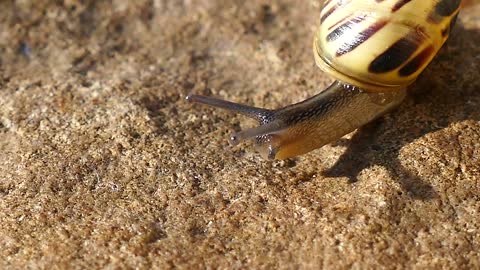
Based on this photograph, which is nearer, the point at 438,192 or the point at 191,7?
the point at 438,192

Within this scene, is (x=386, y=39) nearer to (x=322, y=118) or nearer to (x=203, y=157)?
(x=322, y=118)

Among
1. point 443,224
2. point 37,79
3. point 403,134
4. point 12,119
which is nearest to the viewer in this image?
point 443,224

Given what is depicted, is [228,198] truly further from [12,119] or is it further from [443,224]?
[12,119]

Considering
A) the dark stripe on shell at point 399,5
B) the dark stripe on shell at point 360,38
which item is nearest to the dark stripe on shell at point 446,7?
the dark stripe on shell at point 399,5

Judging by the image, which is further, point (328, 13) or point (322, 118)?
point (328, 13)

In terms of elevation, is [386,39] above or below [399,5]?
below

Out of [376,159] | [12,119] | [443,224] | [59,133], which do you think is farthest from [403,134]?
[12,119]

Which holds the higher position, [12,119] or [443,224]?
[12,119]

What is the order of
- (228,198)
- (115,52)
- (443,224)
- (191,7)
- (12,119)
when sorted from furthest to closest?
(191,7) → (115,52) → (12,119) → (228,198) → (443,224)

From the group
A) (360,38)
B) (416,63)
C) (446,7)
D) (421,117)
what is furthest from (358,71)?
(446,7)
